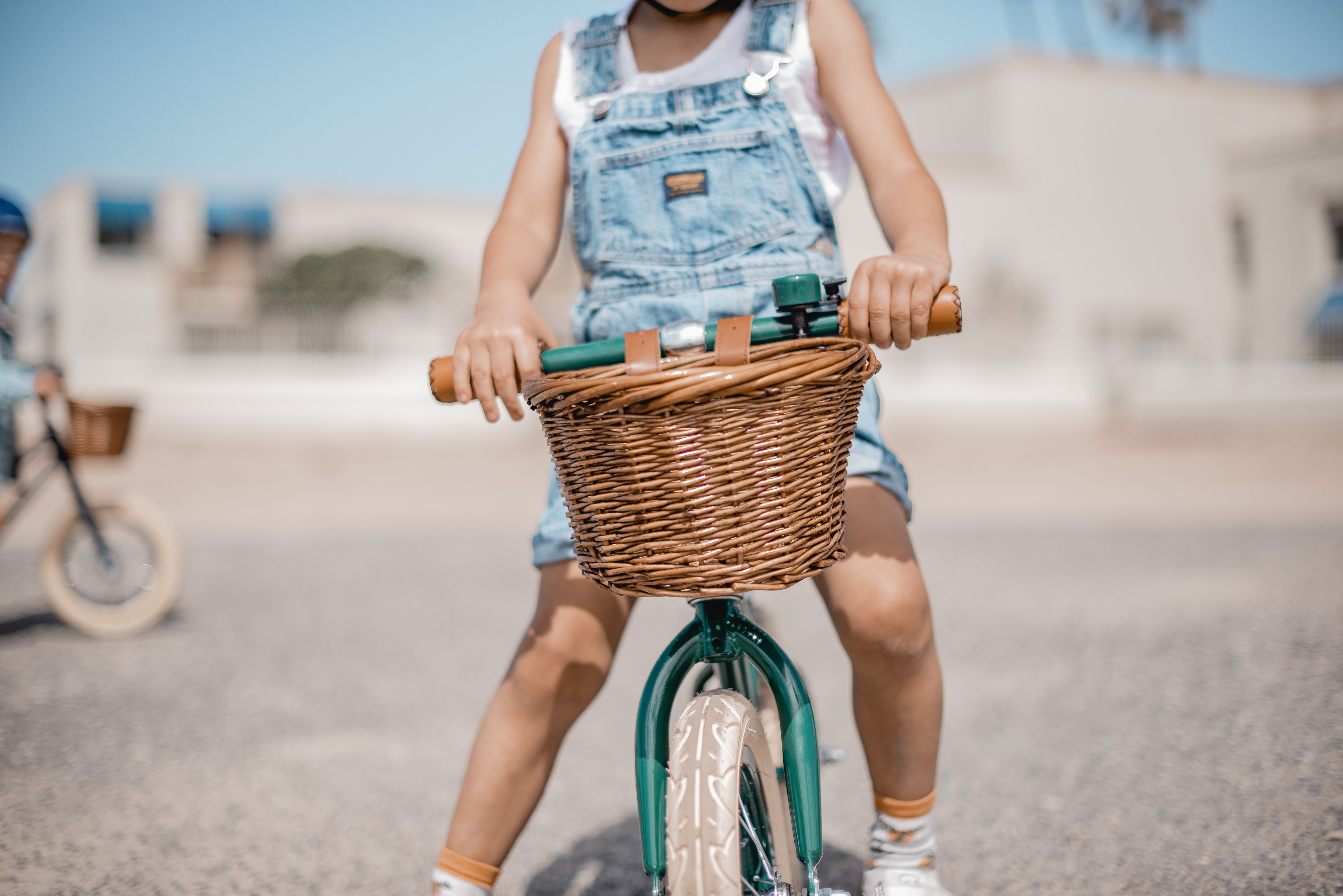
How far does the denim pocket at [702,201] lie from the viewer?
173 cm

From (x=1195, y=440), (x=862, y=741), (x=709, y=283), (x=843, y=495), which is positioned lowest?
(x=1195, y=440)

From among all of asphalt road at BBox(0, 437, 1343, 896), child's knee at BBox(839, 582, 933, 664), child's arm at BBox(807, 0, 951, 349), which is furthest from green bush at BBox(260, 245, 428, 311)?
child's knee at BBox(839, 582, 933, 664)

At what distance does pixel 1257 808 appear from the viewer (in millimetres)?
2711

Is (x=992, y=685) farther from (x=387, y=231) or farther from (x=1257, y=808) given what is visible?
(x=387, y=231)

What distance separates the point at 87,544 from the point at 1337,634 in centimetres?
563

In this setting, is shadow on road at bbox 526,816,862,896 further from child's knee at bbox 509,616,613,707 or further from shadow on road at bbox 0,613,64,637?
shadow on road at bbox 0,613,64,637

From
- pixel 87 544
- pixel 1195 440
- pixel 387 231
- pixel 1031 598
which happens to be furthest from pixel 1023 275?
pixel 87 544

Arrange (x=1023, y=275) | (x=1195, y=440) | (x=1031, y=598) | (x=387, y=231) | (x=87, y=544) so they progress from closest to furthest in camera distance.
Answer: (x=87, y=544)
(x=1031, y=598)
(x=1195, y=440)
(x=387, y=231)
(x=1023, y=275)

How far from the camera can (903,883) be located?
1.77 m

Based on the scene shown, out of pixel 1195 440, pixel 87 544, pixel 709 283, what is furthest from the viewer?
pixel 1195 440

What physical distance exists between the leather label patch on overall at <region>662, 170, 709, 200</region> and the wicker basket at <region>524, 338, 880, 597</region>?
0.47m

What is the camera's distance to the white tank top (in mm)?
1779

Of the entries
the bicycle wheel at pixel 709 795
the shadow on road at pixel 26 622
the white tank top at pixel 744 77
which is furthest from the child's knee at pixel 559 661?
the shadow on road at pixel 26 622

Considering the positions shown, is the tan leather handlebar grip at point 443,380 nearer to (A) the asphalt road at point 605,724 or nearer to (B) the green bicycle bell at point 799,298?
(B) the green bicycle bell at point 799,298
